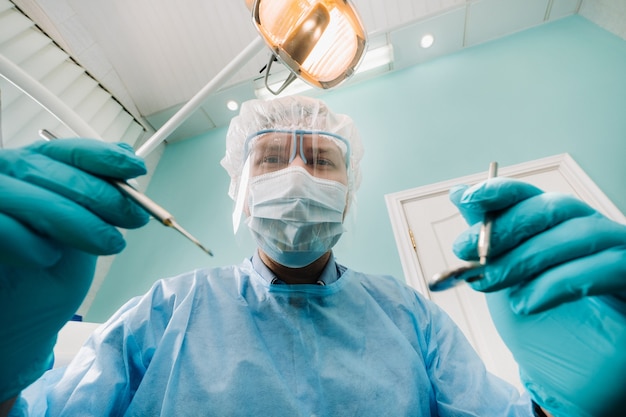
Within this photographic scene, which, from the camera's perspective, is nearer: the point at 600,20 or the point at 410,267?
the point at 410,267

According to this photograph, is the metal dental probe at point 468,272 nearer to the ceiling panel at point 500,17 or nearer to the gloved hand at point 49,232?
the gloved hand at point 49,232

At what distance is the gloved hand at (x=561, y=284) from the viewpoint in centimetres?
42

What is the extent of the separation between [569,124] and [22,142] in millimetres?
2940

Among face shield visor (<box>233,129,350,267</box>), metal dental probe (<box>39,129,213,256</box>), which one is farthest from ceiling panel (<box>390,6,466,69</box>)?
metal dental probe (<box>39,129,213,256</box>)

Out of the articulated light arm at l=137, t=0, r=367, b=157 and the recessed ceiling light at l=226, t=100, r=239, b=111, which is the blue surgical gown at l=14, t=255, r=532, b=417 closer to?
the articulated light arm at l=137, t=0, r=367, b=157

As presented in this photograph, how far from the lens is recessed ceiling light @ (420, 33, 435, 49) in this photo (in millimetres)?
2189

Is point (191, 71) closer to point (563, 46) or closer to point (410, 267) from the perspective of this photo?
point (410, 267)

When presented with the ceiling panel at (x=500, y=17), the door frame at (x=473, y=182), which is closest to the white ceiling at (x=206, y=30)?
the ceiling panel at (x=500, y=17)

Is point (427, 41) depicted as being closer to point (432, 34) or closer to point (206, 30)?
A: point (432, 34)

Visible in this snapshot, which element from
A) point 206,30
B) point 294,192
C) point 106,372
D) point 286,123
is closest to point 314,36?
point 286,123

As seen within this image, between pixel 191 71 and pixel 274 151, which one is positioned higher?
pixel 191 71

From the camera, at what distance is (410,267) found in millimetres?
1432

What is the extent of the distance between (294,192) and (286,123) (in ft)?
1.17

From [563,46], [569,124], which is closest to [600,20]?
[563,46]
